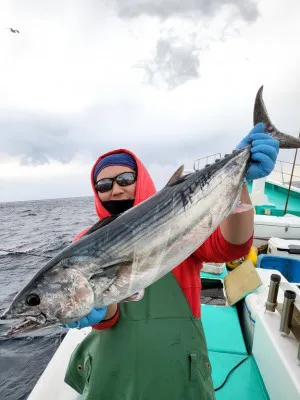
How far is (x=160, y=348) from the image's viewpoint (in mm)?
1879

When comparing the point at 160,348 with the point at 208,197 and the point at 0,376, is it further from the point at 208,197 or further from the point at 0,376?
the point at 0,376

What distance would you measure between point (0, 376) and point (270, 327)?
5.47 meters

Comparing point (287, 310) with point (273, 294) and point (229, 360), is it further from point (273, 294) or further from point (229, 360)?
point (229, 360)

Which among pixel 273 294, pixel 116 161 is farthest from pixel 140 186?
pixel 273 294

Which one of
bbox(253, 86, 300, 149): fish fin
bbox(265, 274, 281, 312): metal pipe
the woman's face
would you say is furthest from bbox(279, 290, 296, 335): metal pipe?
the woman's face

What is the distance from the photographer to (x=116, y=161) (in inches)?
98.9

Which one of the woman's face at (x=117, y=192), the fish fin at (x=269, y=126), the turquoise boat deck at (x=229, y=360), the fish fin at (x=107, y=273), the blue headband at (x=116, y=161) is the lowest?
the turquoise boat deck at (x=229, y=360)

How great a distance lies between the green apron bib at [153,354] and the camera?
1.82m

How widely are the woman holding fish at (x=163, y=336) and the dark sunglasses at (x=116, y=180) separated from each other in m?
0.50

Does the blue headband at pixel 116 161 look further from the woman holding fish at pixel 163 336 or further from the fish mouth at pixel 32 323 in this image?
the fish mouth at pixel 32 323

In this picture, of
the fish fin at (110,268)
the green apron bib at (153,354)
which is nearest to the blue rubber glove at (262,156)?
the green apron bib at (153,354)

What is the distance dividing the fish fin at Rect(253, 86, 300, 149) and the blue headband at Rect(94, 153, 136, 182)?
1405 mm

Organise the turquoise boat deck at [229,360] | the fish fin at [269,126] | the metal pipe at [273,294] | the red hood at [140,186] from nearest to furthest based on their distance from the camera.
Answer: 1. the red hood at [140,186]
2. the fish fin at [269,126]
3. the turquoise boat deck at [229,360]
4. the metal pipe at [273,294]

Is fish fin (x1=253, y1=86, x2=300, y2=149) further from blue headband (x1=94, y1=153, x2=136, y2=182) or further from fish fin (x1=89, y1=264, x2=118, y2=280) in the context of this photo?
fish fin (x1=89, y1=264, x2=118, y2=280)
